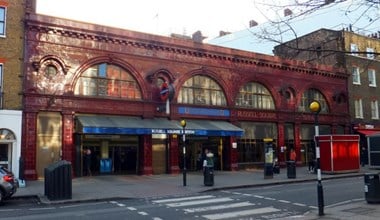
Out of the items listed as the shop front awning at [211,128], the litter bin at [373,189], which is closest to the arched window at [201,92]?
the shop front awning at [211,128]

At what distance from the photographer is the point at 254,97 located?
3538 cm

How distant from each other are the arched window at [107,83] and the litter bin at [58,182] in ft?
32.0

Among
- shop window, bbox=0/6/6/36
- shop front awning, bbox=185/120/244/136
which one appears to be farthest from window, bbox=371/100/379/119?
shop window, bbox=0/6/6/36

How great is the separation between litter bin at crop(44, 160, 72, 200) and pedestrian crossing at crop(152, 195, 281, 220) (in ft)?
11.3

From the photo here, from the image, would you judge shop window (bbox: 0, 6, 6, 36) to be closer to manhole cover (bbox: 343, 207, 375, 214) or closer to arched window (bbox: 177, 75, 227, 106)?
arched window (bbox: 177, 75, 227, 106)

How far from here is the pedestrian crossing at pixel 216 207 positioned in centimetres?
1350

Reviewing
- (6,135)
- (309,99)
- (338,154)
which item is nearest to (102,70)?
(6,135)

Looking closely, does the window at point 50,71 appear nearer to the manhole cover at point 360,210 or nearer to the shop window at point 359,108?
the manhole cover at point 360,210

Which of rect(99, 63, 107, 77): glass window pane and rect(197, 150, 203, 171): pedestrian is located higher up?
rect(99, 63, 107, 77): glass window pane

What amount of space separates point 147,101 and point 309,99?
17.2 meters

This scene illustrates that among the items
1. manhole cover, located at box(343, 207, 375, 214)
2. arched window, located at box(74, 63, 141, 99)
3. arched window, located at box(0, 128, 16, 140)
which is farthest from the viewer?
arched window, located at box(74, 63, 141, 99)

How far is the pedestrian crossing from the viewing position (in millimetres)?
13500

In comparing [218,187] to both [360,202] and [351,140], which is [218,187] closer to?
[360,202]

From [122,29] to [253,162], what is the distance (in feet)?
47.8
